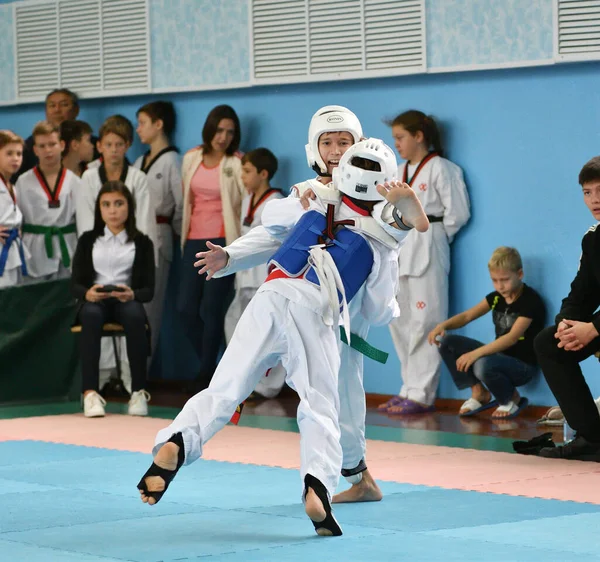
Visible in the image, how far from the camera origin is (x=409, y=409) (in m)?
8.21

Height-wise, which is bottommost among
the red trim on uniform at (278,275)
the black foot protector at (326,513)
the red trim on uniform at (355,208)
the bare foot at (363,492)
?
the bare foot at (363,492)

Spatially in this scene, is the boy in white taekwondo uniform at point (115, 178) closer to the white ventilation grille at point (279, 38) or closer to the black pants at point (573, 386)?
the white ventilation grille at point (279, 38)

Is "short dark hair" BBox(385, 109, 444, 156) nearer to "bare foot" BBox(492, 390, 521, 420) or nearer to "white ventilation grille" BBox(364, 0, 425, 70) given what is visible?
"white ventilation grille" BBox(364, 0, 425, 70)

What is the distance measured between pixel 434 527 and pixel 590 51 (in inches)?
156

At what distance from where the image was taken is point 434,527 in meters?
4.62

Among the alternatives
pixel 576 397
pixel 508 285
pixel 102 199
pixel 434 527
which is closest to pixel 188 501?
pixel 434 527

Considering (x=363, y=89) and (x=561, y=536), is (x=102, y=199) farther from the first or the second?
(x=561, y=536)

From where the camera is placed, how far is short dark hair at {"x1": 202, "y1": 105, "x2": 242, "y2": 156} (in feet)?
30.2

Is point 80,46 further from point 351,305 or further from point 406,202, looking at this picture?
point 406,202

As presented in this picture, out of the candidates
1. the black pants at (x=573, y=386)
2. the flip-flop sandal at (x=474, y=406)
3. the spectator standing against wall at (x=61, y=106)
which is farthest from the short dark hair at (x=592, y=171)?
the spectator standing against wall at (x=61, y=106)

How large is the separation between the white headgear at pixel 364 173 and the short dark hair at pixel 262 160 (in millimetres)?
4171

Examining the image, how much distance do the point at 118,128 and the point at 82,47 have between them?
1809mm

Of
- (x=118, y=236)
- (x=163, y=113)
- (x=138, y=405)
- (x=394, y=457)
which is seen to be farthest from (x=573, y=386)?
(x=163, y=113)

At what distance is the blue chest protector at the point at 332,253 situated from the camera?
4.74 metres
